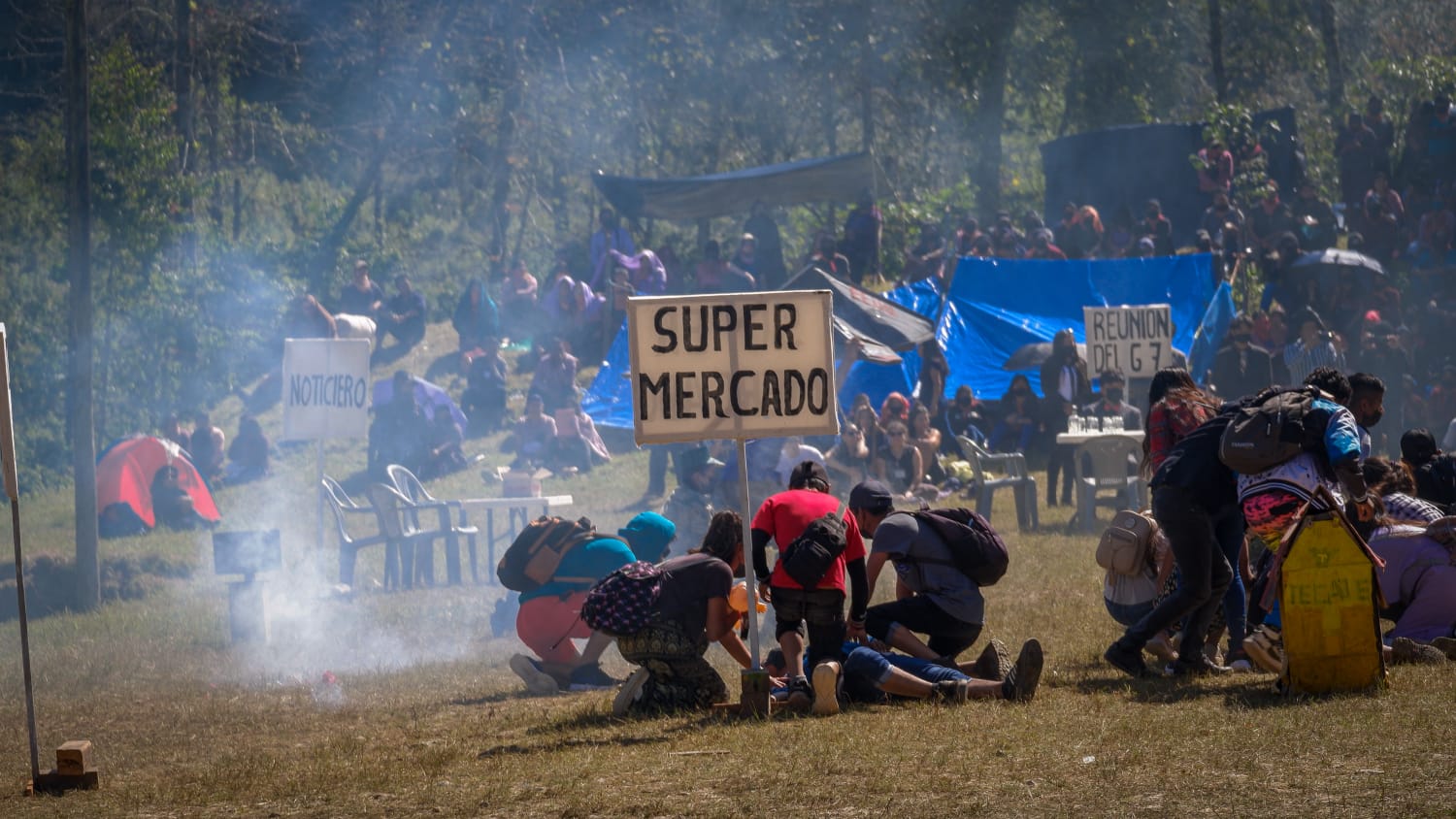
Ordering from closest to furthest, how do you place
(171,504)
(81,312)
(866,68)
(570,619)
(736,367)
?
1. (736,367)
2. (570,619)
3. (81,312)
4. (171,504)
5. (866,68)

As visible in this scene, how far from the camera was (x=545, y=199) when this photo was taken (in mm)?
37812

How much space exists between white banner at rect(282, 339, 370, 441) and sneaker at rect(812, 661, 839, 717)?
8.89 meters

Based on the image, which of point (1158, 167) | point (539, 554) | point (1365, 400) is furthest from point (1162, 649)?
point (1158, 167)

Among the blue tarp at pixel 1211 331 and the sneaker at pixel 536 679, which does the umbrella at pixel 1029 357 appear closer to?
the blue tarp at pixel 1211 331

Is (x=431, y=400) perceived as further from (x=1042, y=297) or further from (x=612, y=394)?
(x=1042, y=297)

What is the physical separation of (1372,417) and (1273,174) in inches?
808

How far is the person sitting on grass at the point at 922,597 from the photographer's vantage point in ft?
28.6

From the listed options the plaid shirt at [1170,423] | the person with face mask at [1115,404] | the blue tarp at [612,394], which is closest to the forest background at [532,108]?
the blue tarp at [612,394]

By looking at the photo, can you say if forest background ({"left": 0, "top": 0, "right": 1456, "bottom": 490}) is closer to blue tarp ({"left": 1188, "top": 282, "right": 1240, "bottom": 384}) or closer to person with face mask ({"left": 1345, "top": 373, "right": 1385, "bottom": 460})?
blue tarp ({"left": 1188, "top": 282, "right": 1240, "bottom": 384})

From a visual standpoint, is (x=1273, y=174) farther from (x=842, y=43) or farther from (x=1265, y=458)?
(x=1265, y=458)

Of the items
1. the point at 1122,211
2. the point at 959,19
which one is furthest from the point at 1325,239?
the point at 959,19

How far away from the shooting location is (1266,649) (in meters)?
8.34

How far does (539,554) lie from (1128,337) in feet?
30.5

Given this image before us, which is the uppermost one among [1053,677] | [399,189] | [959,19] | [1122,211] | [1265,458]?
[959,19]
